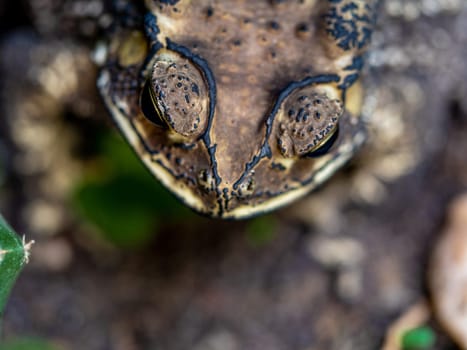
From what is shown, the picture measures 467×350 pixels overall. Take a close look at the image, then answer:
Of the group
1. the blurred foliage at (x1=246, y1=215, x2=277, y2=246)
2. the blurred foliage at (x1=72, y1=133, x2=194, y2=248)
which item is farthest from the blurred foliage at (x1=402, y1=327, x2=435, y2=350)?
the blurred foliage at (x1=72, y1=133, x2=194, y2=248)

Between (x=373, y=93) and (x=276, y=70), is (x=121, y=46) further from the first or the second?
(x=373, y=93)

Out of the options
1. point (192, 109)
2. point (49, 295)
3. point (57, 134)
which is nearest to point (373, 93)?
point (192, 109)

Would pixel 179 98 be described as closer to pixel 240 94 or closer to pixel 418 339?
pixel 240 94

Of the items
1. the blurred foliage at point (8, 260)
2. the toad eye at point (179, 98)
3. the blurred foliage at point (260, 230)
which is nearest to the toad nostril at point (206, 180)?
the toad eye at point (179, 98)

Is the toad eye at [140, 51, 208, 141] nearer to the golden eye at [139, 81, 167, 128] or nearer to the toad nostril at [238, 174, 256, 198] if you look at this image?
the golden eye at [139, 81, 167, 128]

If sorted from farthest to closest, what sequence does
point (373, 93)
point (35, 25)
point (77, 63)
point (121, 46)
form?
point (35, 25) → point (77, 63) → point (373, 93) → point (121, 46)

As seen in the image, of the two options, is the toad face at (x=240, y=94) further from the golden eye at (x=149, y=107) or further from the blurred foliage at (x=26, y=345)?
the blurred foliage at (x=26, y=345)
